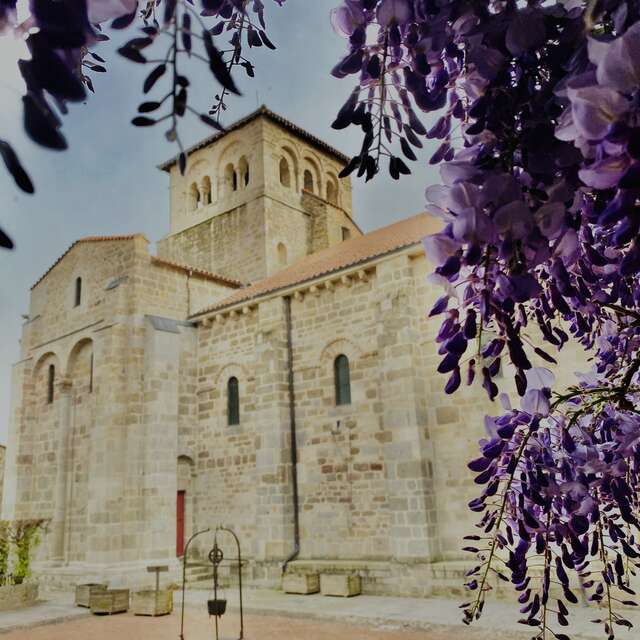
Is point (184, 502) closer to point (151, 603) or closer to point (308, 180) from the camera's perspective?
point (151, 603)

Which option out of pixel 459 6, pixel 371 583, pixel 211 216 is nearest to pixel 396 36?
pixel 459 6

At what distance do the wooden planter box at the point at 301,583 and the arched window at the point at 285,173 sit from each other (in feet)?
55.0

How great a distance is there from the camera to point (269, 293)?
1513cm

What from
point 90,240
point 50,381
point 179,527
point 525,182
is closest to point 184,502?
point 179,527

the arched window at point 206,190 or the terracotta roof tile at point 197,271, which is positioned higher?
the arched window at point 206,190

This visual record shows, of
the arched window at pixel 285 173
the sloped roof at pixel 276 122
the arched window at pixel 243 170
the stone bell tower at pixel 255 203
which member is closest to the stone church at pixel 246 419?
the stone bell tower at pixel 255 203

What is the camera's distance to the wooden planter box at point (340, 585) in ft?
38.0

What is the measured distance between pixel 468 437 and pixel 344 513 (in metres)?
3.25

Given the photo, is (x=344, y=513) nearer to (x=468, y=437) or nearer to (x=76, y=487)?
(x=468, y=437)

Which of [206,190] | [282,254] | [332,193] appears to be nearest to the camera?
[282,254]

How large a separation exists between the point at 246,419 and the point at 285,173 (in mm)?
13286

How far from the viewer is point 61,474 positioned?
54.2ft

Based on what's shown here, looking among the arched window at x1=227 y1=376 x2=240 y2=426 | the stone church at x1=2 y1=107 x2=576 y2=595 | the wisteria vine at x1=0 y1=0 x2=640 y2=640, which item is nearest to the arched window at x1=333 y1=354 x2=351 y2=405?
the stone church at x1=2 y1=107 x2=576 y2=595

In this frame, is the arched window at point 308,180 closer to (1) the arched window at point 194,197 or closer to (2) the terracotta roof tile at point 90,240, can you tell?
(1) the arched window at point 194,197
